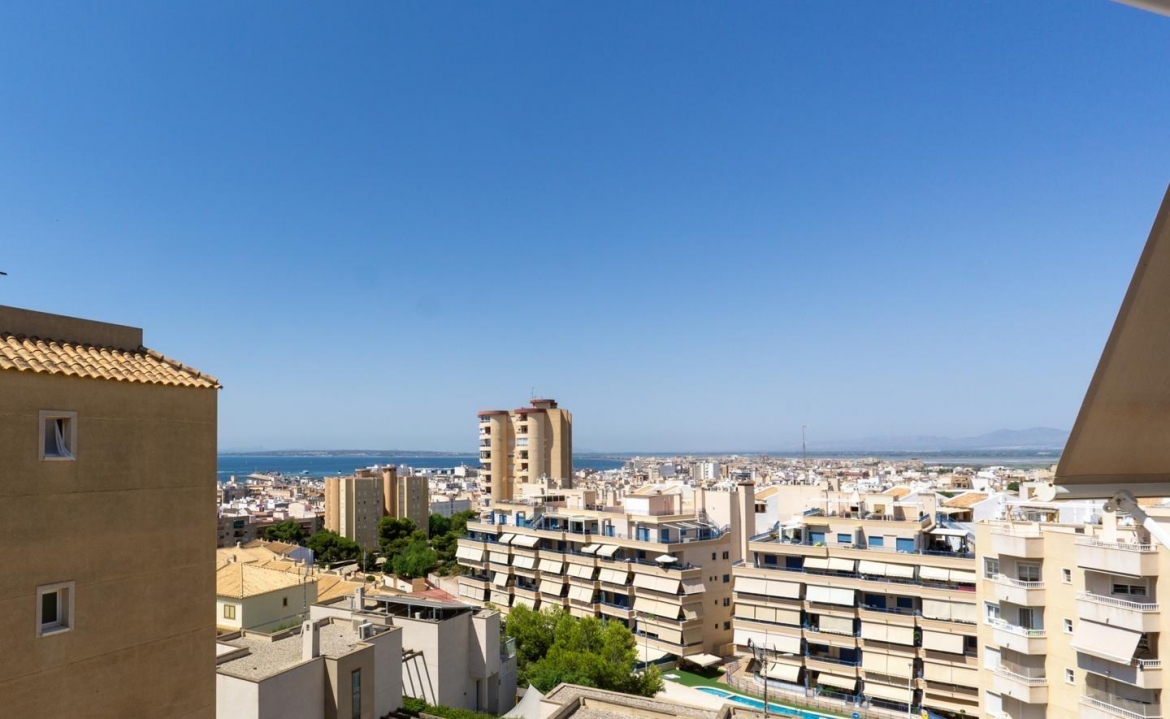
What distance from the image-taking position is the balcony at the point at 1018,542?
15781 millimetres

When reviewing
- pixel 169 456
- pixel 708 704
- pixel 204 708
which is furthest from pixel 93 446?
pixel 708 704

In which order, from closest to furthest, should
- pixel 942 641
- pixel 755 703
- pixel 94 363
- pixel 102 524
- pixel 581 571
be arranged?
pixel 102 524
pixel 94 363
pixel 942 641
pixel 755 703
pixel 581 571

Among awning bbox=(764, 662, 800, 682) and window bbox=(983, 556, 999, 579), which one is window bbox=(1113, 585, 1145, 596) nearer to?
window bbox=(983, 556, 999, 579)

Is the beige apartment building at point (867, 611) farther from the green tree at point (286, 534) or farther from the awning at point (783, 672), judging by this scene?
the green tree at point (286, 534)

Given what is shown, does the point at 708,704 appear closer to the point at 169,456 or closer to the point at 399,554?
the point at 169,456

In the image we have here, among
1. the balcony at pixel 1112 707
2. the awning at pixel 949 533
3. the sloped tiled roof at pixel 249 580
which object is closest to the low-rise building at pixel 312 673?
the sloped tiled roof at pixel 249 580

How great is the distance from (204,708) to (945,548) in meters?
24.9

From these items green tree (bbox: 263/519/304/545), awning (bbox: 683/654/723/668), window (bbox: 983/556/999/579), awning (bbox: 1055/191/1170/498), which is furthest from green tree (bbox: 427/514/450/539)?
awning (bbox: 1055/191/1170/498)

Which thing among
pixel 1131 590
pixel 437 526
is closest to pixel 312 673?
pixel 1131 590

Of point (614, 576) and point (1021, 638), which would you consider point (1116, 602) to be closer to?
point (1021, 638)

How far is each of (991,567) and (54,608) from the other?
A: 18.6 metres

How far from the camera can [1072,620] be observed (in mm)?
15000

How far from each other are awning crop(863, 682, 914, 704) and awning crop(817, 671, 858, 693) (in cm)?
45

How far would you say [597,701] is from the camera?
13352mm
